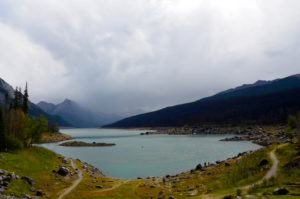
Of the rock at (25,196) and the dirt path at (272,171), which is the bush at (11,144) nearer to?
the rock at (25,196)

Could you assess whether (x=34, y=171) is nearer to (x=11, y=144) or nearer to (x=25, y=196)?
(x=11, y=144)

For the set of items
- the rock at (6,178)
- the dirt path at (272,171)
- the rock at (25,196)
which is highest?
the rock at (6,178)

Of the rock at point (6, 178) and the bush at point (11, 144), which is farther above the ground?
the bush at point (11, 144)

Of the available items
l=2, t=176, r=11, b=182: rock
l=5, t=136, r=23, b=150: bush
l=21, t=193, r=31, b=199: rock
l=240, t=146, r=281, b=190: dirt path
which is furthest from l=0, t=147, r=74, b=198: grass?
l=240, t=146, r=281, b=190: dirt path

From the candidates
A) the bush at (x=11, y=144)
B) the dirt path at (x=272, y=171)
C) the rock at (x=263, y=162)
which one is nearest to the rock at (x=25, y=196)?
the bush at (x=11, y=144)

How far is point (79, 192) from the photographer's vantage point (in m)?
41.3

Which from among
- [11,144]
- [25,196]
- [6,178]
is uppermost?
[11,144]

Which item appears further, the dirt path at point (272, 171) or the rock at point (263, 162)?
the rock at point (263, 162)

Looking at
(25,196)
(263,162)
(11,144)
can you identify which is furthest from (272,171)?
(11,144)

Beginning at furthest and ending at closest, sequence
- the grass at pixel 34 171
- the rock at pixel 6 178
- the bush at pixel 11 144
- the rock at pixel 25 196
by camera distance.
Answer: the bush at pixel 11 144 → the grass at pixel 34 171 → the rock at pixel 6 178 → the rock at pixel 25 196

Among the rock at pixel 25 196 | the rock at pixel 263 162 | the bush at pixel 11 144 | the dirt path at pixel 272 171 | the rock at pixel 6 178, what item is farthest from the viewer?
the bush at pixel 11 144

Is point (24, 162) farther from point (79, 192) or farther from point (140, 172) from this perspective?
point (140, 172)

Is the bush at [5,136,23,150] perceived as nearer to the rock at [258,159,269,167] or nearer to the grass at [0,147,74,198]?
the grass at [0,147,74,198]

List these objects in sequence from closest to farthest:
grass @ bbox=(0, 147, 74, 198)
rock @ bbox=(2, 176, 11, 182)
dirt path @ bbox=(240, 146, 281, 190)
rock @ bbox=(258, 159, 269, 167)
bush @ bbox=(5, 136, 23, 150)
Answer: rock @ bbox=(2, 176, 11, 182), grass @ bbox=(0, 147, 74, 198), dirt path @ bbox=(240, 146, 281, 190), rock @ bbox=(258, 159, 269, 167), bush @ bbox=(5, 136, 23, 150)
